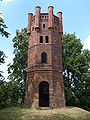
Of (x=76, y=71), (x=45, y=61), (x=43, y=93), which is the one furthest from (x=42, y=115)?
(x=76, y=71)

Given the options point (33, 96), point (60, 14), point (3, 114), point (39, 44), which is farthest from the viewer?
point (60, 14)

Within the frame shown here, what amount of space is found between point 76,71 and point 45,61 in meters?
9.56

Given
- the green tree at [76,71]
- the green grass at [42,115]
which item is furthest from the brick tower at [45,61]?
the green tree at [76,71]

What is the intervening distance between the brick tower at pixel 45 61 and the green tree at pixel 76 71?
8.06 metres

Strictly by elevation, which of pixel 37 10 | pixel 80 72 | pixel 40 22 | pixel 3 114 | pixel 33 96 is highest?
pixel 37 10

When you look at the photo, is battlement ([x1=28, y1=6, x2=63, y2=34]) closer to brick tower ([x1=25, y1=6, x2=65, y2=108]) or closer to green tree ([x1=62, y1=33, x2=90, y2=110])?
brick tower ([x1=25, y1=6, x2=65, y2=108])

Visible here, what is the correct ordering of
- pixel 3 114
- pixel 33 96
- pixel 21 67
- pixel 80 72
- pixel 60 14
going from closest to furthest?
1. pixel 3 114
2. pixel 33 96
3. pixel 60 14
4. pixel 21 67
5. pixel 80 72

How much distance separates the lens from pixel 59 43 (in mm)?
23312

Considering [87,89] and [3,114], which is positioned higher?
[87,89]

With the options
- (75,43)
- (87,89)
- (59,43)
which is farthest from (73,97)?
(59,43)

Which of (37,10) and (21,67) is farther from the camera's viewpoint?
(21,67)

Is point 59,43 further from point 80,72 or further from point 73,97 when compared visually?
point 73,97

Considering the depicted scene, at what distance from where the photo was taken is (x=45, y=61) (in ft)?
71.4

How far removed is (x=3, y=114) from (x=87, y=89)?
59.0 feet
